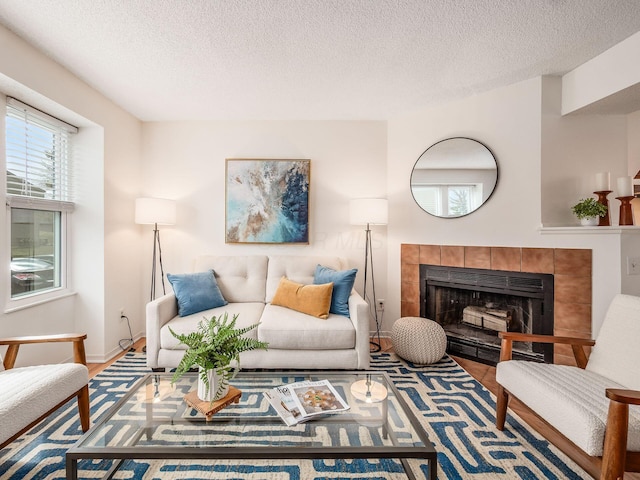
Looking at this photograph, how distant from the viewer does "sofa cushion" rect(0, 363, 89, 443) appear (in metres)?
1.31

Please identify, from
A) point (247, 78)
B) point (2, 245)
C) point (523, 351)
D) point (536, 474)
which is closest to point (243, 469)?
point (536, 474)

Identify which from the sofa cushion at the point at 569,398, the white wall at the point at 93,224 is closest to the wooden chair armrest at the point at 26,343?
the white wall at the point at 93,224

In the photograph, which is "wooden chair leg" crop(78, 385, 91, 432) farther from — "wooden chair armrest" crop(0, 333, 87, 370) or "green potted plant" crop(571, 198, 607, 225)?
"green potted plant" crop(571, 198, 607, 225)

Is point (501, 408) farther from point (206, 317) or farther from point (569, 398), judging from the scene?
point (206, 317)

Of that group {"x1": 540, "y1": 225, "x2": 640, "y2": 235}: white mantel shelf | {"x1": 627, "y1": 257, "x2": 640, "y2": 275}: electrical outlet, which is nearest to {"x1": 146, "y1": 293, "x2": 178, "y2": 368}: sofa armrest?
{"x1": 540, "y1": 225, "x2": 640, "y2": 235}: white mantel shelf

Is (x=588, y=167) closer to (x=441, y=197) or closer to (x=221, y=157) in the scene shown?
(x=441, y=197)

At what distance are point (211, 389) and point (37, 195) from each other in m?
2.21

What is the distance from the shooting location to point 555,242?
2.45 metres

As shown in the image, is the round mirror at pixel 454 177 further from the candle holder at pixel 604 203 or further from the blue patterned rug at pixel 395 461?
the blue patterned rug at pixel 395 461

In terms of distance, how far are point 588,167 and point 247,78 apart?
2777 mm

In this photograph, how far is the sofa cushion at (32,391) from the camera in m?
1.31

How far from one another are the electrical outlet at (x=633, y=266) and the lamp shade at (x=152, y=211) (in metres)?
3.72

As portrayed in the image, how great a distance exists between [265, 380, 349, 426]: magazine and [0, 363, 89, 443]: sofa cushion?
1.01 metres

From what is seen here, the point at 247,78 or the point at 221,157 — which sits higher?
the point at 247,78
